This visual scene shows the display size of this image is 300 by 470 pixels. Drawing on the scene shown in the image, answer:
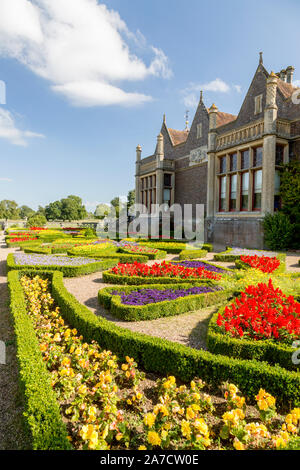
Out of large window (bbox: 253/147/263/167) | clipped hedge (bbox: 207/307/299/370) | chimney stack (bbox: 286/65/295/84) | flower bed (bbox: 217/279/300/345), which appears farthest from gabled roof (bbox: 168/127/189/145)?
clipped hedge (bbox: 207/307/299/370)

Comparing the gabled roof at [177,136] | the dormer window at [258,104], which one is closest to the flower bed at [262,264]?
the dormer window at [258,104]

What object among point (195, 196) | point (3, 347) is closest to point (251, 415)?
point (3, 347)

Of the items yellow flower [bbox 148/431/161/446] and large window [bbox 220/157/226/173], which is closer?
yellow flower [bbox 148/431/161/446]

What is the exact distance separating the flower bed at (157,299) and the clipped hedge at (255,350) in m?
2.09

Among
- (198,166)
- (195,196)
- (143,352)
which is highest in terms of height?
(198,166)

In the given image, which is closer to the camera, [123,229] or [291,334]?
[291,334]

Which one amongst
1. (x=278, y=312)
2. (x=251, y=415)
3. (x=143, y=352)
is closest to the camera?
(x=251, y=415)

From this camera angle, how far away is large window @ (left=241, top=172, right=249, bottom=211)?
21436 millimetres

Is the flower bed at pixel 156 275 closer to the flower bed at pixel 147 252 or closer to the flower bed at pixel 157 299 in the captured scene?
the flower bed at pixel 157 299

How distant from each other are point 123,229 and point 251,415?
1293 inches

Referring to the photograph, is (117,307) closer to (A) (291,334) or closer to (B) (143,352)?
(B) (143,352)

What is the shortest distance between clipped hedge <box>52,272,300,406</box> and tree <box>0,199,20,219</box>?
298 ft

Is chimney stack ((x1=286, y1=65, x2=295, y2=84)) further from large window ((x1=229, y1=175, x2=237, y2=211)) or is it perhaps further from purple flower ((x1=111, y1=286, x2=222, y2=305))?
purple flower ((x1=111, y1=286, x2=222, y2=305))
